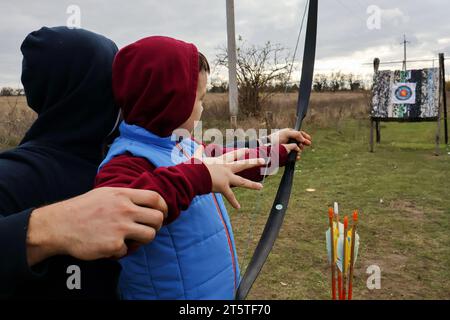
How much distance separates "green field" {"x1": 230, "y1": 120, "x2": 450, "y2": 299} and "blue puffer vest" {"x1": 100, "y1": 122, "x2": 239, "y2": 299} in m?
1.50

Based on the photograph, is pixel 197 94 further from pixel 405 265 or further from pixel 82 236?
pixel 405 265

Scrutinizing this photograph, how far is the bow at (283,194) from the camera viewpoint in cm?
92

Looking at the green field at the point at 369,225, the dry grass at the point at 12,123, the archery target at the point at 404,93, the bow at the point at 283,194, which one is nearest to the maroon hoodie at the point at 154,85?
the bow at the point at 283,194

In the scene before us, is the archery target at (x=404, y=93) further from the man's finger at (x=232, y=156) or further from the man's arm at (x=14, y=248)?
the man's arm at (x=14, y=248)

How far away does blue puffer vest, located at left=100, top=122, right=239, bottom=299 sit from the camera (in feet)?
2.46

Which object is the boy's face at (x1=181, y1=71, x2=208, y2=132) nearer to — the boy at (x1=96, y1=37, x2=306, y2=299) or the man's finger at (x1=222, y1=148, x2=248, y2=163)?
the boy at (x1=96, y1=37, x2=306, y2=299)

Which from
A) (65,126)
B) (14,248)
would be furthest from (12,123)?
(14,248)

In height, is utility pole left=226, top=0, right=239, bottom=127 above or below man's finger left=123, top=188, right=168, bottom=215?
above

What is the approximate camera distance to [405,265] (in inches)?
101

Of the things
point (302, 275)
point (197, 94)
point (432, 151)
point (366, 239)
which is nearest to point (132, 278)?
point (197, 94)

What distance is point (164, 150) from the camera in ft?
2.63

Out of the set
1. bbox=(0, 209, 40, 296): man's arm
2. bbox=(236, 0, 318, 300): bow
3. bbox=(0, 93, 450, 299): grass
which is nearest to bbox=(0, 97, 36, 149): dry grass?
bbox=(0, 93, 450, 299): grass

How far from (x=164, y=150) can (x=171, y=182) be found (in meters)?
0.24
